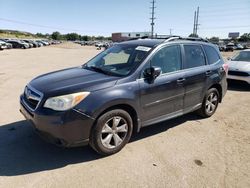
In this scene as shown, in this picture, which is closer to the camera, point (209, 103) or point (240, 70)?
point (209, 103)

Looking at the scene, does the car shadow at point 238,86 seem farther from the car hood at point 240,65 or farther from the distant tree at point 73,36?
the distant tree at point 73,36

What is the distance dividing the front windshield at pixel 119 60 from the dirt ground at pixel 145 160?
130cm

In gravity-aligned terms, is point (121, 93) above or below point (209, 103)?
above

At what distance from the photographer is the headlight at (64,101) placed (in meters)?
3.16

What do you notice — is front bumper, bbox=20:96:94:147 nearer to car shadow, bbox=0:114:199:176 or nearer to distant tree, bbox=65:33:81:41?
car shadow, bbox=0:114:199:176

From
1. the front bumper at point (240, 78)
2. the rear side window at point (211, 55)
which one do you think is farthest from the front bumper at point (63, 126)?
the front bumper at point (240, 78)

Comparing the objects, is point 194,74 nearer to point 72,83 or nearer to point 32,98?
point 72,83

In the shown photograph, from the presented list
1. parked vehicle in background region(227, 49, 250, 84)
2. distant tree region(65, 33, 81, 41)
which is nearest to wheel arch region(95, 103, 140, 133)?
parked vehicle in background region(227, 49, 250, 84)

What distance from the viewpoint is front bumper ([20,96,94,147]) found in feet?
10.2

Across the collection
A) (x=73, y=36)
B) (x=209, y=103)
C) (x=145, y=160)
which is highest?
(x=73, y=36)

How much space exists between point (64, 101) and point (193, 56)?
9.58 ft

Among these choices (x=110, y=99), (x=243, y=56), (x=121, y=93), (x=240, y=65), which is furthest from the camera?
(x=243, y=56)

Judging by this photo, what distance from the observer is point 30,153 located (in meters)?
3.62

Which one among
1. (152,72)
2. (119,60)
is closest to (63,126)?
(152,72)
